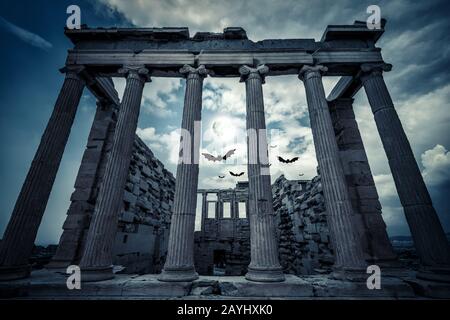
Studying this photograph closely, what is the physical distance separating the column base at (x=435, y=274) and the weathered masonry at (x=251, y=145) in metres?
0.03

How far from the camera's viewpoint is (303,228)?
9.42 metres

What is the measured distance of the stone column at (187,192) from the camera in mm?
5089

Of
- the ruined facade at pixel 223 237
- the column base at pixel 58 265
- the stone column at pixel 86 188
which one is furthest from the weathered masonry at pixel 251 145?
the ruined facade at pixel 223 237

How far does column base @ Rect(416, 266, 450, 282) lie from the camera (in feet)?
15.0

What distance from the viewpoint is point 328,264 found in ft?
23.8

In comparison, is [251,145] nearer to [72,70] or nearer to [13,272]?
[72,70]

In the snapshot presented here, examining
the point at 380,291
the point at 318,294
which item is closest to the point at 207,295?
the point at 318,294

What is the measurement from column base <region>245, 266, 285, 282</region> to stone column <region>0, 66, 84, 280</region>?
5754 millimetres

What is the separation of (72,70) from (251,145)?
22.4 ft

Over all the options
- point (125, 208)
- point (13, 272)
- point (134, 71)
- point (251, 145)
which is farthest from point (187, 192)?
point (134, 71)

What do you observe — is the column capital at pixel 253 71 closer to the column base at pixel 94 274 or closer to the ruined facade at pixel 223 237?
the column base at pixel 94 274

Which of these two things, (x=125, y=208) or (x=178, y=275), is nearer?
(x=178, y=275)

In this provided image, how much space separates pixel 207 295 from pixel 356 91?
9.27 m

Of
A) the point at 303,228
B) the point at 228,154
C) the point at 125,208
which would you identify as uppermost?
the point at 228,154
